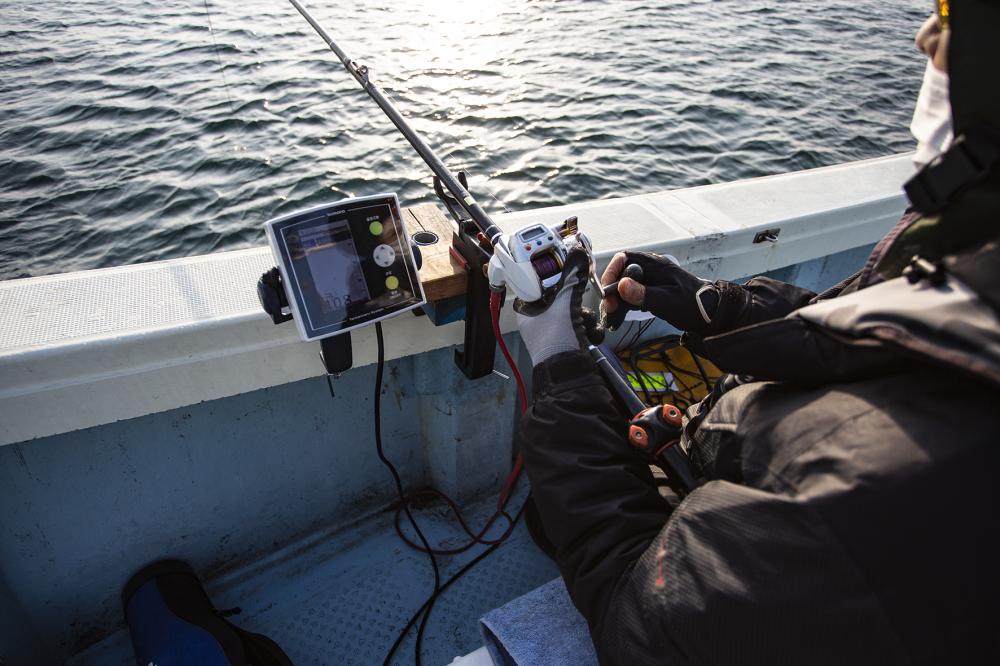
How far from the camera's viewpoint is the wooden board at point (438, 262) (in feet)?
5.56

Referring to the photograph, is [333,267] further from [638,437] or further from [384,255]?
[638,437]

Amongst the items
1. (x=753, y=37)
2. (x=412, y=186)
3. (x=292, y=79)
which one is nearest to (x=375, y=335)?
(x=412, y=186)

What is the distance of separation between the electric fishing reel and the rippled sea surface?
12.2 feet

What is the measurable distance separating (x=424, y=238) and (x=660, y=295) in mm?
757

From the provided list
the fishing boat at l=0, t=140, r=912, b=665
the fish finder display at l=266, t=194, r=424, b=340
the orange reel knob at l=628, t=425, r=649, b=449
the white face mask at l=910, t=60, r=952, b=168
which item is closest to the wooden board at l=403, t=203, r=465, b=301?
the fishing boat at l=0, t=140, r=912, b=665

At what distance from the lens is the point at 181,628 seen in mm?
1788

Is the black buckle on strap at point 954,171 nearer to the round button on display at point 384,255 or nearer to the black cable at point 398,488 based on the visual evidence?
the round button on display at point 384,255

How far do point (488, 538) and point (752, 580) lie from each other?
1.67 m

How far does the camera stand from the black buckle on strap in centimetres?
81

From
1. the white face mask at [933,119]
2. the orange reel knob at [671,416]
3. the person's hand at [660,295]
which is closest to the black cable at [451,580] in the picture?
the person's hand at [660,295]

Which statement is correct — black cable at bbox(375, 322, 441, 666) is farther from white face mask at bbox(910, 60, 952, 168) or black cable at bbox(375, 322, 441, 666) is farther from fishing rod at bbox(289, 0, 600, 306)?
white face mask at bbox(910, 60, 952, 168)

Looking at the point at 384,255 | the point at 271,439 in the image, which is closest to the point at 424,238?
the point at 384,255

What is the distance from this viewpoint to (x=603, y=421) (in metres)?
1.32

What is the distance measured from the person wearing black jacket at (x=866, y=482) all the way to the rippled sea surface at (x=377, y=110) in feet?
14.0
